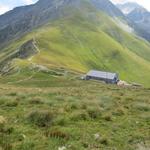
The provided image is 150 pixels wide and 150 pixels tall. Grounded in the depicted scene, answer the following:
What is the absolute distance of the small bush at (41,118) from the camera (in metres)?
17.7

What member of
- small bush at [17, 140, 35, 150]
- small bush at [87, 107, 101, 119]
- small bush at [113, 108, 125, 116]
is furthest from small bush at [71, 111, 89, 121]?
small bush at [17, 140, 35, 150]

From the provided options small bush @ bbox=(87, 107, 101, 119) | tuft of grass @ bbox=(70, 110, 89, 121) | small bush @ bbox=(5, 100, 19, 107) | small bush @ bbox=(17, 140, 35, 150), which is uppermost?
small bush @ bbox=(17, 140, 35, 150)

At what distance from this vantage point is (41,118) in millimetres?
18234

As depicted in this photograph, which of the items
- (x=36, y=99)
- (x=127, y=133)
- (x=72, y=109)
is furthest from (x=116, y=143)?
(x=36, y=99)

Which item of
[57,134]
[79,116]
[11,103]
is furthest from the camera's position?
[11,103]

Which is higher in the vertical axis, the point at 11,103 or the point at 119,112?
the point at 11,103

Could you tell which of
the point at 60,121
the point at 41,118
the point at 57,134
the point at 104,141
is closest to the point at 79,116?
the point at 60,121

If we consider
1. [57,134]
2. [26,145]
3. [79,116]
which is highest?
[26,145]

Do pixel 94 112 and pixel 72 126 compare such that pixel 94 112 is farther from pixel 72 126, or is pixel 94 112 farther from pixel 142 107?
pixel 142 107

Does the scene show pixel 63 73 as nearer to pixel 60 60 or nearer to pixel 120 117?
pixel 60 60

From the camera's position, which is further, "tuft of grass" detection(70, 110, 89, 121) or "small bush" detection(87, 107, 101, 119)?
"small bush" detection(87, 107, 101, 119)

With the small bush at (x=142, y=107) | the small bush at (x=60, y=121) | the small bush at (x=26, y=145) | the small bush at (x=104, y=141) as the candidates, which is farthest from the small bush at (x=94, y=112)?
the small bush at (x=26, y=145)

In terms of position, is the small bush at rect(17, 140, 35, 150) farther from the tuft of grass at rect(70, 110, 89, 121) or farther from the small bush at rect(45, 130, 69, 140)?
the tuft of grass at rect(70, 110, 89, 121)

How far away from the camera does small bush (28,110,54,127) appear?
17.7 meters
